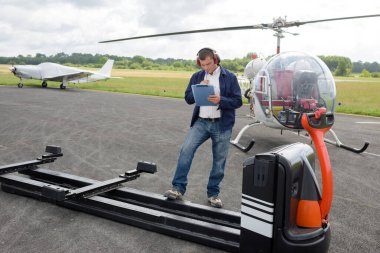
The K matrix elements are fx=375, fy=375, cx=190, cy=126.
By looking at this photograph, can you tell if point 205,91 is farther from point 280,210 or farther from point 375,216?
point 375,216

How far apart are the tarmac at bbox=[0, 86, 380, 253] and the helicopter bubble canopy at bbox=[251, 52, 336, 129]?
1034mm

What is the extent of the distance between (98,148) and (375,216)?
5389 millimetres

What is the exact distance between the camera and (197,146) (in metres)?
4.50

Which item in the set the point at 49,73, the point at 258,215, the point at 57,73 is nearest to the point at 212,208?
the point at 258,215

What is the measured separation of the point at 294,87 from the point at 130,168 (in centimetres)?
355

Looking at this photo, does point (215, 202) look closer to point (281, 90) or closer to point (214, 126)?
point (214, 126)

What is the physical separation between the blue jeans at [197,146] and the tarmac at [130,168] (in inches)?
17.1

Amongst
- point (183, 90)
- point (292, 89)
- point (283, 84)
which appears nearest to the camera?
point (292, 89)

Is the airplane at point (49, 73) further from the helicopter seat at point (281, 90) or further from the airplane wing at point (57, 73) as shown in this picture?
the helicopter seat at point (281, 90)

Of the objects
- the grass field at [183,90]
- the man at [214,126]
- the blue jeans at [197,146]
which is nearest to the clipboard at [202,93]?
the man at [214,126]

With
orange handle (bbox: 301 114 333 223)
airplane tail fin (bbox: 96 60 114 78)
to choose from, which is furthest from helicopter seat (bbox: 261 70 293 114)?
airplane tail fin (bbox: 96 60 114 78)

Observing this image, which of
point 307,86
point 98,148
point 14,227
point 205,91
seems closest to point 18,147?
point 98,148

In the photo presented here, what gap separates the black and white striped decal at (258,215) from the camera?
8.97 ft

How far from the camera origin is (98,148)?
7875mm
